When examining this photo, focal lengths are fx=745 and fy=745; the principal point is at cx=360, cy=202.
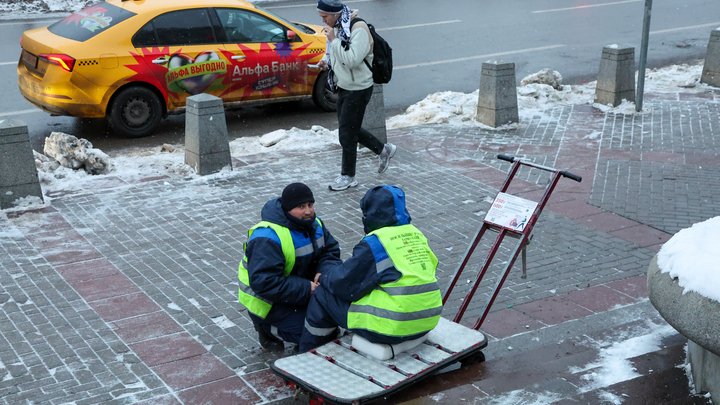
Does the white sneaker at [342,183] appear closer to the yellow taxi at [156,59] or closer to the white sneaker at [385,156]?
the white sneaker at [385,156]

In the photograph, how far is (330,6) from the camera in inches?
295

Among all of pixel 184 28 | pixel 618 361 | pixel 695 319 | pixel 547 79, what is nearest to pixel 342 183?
pixel 184 28

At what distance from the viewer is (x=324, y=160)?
30.3 feet

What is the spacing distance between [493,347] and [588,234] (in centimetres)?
237

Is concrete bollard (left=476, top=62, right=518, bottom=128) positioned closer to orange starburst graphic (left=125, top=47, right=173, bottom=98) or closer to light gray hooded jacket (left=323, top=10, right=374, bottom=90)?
light gray hooded jacket (left=323, top=10, right=374, bottom=90)

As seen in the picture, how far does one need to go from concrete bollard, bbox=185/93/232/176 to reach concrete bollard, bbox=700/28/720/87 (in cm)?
873

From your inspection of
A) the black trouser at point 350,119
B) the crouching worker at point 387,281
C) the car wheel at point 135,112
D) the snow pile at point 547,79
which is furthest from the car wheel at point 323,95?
the crouching worker at point 387,281

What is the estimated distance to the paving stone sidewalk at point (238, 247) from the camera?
189 inches

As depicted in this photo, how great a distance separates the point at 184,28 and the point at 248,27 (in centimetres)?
93

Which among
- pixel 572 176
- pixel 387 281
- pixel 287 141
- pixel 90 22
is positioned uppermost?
pixel 90 22

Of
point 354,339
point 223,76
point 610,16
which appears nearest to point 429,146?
point 223,76

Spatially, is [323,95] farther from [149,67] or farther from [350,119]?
[350,119]

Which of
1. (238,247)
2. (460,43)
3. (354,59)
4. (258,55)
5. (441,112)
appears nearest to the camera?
(238,247)

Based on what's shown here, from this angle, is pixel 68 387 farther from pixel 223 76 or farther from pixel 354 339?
pixel 223 76
